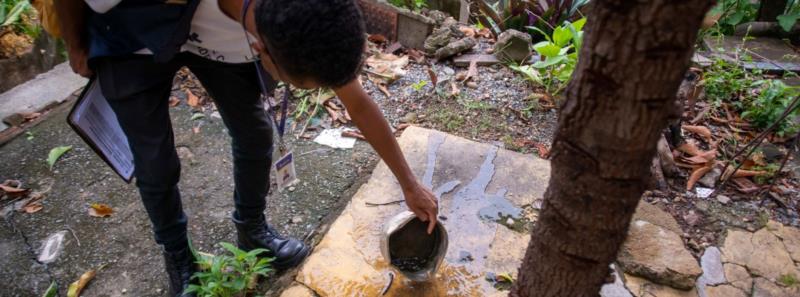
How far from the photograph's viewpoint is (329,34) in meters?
1.01

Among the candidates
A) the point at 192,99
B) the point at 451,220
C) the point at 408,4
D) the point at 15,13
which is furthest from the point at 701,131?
the point at 15,13

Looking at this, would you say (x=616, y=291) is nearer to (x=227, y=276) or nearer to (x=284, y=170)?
(x=284, y=170)

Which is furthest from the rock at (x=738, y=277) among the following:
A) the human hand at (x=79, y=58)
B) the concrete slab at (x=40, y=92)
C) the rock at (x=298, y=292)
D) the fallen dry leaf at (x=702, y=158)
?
the concrete slab at (x=40, y=92)

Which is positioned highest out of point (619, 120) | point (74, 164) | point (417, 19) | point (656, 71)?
point (656, 71)

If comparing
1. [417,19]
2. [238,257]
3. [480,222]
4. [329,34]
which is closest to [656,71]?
[329,34]

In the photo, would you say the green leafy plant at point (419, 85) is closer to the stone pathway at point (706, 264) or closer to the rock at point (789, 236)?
the stone pathway at point (706, 264)

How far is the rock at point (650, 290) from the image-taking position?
6.00 ft

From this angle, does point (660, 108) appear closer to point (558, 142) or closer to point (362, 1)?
point (558, 142)

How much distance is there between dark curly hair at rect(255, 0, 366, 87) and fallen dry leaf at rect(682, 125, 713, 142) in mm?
A: 2572

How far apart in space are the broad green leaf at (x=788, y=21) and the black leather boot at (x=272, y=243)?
437 centimetres

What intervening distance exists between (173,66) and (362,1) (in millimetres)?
2659

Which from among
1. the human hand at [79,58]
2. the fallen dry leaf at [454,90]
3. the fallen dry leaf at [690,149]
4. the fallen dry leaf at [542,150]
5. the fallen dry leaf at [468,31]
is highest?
the human hand at [79,58]

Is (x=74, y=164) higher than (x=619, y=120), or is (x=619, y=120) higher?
(x=619, y=120)

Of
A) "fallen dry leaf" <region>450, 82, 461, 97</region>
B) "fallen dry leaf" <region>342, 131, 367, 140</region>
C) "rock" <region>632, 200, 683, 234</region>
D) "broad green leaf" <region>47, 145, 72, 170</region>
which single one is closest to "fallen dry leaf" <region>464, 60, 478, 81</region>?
"fallen dry leaf" <region>450, 82, 461, 97</region>
